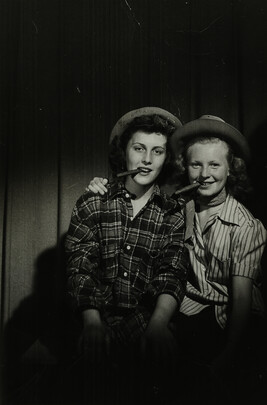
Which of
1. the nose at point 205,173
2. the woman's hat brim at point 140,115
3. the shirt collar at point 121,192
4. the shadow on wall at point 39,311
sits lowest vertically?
the shadow on wall at point 39,311

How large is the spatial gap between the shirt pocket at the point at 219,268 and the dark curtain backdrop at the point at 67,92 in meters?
0.50

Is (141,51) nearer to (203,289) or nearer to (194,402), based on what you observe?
(203,289)

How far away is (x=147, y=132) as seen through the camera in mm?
1396

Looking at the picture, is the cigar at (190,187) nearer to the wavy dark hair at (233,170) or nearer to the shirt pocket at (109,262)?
the wavy dark hair at (233,170)

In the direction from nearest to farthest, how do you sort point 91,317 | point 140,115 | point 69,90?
point 91,317 < point 140,115 < point 69,90

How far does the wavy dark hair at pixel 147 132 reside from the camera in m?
1.42

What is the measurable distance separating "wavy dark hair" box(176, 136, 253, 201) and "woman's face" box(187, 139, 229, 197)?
0.02m

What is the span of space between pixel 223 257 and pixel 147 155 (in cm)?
34

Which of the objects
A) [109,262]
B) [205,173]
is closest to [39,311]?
[109,262]

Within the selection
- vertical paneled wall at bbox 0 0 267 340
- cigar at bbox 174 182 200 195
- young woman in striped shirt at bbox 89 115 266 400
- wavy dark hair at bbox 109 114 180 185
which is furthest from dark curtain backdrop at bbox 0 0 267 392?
cigar at bbox 174 182 200 195

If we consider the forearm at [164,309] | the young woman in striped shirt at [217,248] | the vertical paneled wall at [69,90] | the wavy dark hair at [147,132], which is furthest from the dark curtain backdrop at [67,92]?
the forearm at [164,309]

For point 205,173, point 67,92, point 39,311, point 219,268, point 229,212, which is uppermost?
point 67,92

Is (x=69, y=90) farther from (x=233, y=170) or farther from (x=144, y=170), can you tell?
(x=233, y=170)

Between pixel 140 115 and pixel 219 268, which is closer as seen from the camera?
pixel 219 268
